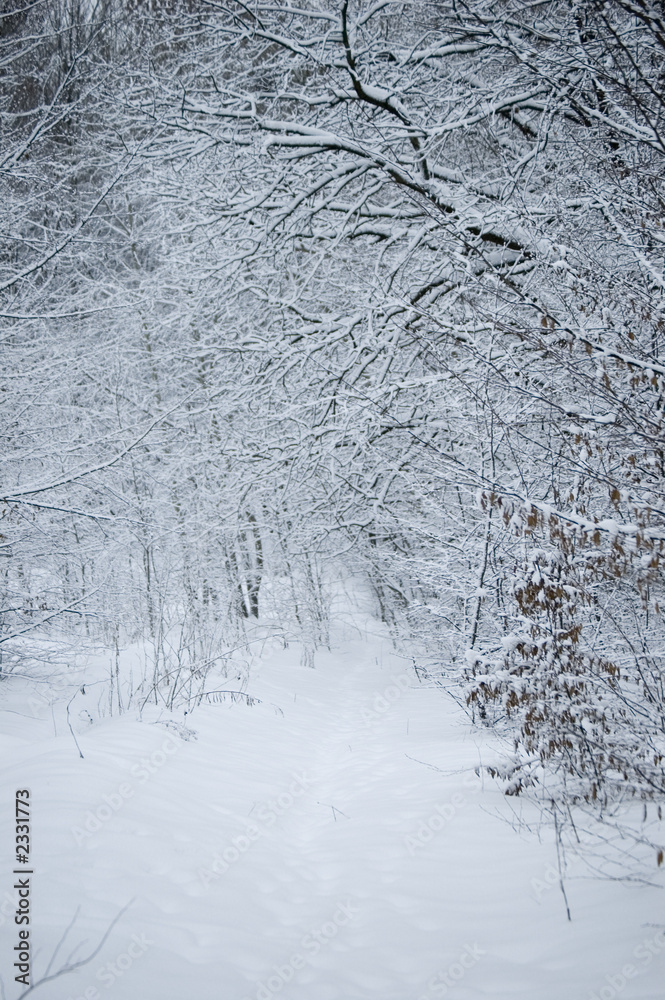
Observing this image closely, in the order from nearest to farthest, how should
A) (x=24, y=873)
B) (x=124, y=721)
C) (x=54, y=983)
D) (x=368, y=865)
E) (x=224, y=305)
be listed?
(x=54, y=983)
(x=24, y=873)
(x=368, y=865)
(x=124, y=721)
(x=224, y=305)

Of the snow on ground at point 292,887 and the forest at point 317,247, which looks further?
the forest at point 317,247

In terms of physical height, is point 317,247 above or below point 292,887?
above

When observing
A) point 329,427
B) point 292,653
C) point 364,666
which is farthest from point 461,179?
point 364,666

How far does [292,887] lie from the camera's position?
2637 millimetres

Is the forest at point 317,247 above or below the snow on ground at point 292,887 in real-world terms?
above

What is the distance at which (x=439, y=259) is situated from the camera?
583cm

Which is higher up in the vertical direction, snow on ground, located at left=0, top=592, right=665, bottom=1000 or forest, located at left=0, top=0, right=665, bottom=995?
forest, located at left=0, top=0, right=665, bottom=995

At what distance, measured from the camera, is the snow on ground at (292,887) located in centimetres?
185

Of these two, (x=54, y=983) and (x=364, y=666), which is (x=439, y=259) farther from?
(x=364, y=666)

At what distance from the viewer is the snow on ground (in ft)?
6.07

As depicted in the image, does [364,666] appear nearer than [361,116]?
No

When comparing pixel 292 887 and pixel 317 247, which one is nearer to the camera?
pixel 292 887

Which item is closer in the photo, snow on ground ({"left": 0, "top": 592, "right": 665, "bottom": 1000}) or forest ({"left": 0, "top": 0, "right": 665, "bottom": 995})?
snow on ground ({"left": 0, "top": 592, "right": 665, "bottom": 1000})

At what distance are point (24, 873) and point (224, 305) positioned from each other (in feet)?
19.0
